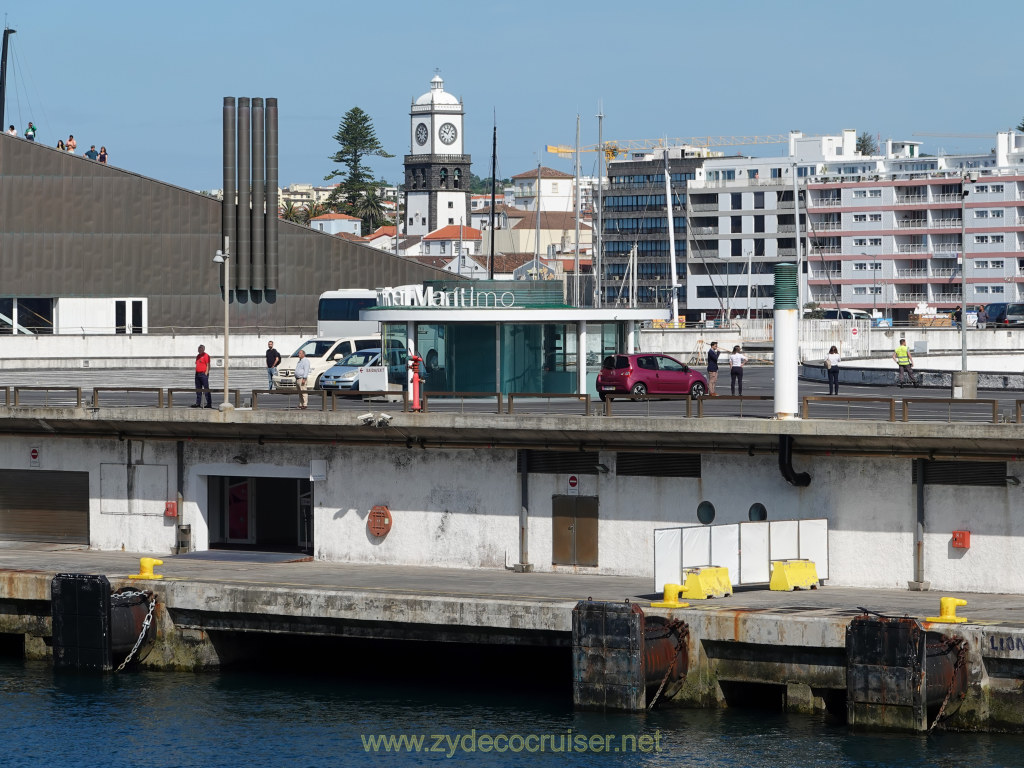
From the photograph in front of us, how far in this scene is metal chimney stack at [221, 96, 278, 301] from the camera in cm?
7238

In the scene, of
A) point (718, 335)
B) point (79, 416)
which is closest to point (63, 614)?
point (79, 416)

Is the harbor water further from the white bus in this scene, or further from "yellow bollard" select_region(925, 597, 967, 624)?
the white bus

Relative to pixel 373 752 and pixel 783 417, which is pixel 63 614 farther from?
pixel 783 417

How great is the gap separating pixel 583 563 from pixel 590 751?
7387 millimetres

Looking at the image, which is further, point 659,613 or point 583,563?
point 583,563

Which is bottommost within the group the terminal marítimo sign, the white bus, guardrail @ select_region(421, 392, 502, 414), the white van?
guardrail @ select_region(421, 392, 502, 414)

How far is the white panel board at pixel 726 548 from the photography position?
30234mm

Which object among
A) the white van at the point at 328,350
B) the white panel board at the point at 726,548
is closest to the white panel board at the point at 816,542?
the white panel board at the point at 726,548

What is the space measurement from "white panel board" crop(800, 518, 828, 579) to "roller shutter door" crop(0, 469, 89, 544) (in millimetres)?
18047

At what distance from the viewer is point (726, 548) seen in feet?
99.8

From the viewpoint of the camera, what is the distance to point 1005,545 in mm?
30672

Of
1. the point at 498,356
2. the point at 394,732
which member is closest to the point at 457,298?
the point at 498,356

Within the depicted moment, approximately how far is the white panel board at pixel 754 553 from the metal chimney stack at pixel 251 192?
45.8m

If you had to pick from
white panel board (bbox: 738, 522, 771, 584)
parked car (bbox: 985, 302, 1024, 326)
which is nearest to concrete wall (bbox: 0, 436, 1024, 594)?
white panel board (bbox: 738, 522, 771, 584)
